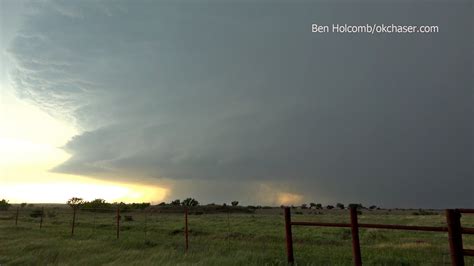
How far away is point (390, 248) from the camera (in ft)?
62.4

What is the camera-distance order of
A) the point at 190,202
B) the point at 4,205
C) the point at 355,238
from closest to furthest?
the point at 355,238 → the point at 4,205 → the point at 190,202

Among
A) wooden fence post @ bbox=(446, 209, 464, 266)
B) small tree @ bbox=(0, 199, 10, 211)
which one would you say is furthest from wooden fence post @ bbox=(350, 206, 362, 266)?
small tree @ bbox=(0, 199, 10, 211)

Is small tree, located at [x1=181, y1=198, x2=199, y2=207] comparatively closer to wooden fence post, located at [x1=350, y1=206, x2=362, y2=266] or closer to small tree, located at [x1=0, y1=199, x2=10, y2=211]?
small tree, located at [x1=0, y1=199, x2=10, y2=211]

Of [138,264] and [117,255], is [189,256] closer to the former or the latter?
[138,264]

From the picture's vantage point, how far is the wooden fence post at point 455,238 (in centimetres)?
799

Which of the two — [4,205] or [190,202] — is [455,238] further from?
[190,202]

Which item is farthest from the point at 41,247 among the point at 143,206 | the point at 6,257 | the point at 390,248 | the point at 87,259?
the point at 143,206

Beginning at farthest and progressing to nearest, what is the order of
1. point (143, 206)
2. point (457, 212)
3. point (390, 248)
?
point (143, 206) → point (390, 248) → point (457, 212)

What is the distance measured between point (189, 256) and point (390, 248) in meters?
10.4

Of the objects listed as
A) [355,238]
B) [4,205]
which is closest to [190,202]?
[4,205]

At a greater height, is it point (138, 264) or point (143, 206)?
point (143, 206)

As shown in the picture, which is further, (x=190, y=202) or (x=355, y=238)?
(x=190, y=202)

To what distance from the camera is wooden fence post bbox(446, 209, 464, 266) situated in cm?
799

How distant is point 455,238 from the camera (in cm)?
808
